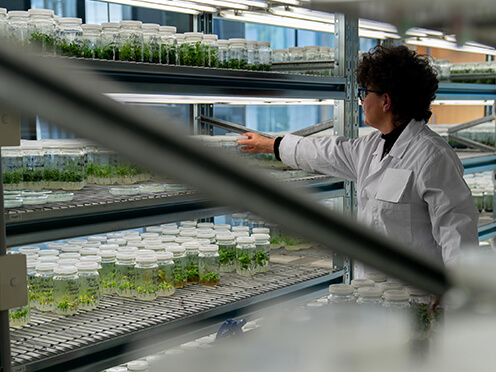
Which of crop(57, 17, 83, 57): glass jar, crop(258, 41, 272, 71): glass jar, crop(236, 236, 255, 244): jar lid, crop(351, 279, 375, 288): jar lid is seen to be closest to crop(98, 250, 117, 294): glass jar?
crop(236, 236, 255, 244): jar lid

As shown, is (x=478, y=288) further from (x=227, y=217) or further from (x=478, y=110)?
(x=478, y=110)

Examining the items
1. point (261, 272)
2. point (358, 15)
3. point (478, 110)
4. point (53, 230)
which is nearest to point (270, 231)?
point (261, 272)

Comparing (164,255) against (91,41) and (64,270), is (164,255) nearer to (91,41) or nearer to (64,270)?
(64,270)

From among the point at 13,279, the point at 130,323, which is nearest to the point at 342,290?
the point at 13,279

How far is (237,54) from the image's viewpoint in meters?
2.79

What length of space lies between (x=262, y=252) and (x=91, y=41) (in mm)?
1394

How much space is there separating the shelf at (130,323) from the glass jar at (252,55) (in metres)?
1.04

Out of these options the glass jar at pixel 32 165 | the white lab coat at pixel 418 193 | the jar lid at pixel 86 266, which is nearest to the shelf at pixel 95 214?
the glass jar at pixel 32 165

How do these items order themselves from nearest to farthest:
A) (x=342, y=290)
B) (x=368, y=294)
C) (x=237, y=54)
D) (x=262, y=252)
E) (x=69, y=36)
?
1. (x=368, y=294)
2. (x=342, y=290)
3. (x=69, y=36)
4. (x=237, y=54)
5. (x=262, y=252)

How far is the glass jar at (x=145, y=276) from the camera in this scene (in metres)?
2.63

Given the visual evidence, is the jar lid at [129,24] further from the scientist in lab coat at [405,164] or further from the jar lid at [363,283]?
the jar lid at [363,283]

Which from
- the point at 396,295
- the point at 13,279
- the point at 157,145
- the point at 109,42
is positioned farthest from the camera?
the point at 109,42

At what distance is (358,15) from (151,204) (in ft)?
6.31

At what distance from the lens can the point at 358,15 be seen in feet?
1.58
